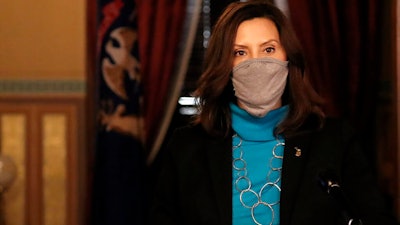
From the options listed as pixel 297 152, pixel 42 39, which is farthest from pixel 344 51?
pixel 297 152

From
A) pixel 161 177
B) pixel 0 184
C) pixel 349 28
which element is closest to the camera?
pixel 161 177

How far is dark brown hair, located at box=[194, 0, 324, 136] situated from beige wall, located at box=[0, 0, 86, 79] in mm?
1658

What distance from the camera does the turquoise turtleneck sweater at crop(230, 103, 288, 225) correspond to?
1239mm

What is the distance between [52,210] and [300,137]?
6.50 ft

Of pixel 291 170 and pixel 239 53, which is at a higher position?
pixel 239 53

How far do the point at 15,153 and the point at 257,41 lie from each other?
198 centimetres

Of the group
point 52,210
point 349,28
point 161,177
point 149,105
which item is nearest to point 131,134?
point 149,105

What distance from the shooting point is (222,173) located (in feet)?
4.24

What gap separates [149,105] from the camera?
2865 millimetres

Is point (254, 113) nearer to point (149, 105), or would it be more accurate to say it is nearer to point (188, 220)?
point (188, 220)

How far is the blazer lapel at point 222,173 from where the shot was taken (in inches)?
48.9

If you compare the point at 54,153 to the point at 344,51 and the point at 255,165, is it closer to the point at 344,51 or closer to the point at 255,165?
the point at 344,51

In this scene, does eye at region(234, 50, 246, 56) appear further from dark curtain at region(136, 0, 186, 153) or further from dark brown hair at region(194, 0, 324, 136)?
dark curtain at region(136, 0, 186, 153)

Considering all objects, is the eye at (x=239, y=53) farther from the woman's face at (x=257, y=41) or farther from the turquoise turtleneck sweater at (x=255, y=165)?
the turquoise turtleneck sweater at (x=255, y=165)
